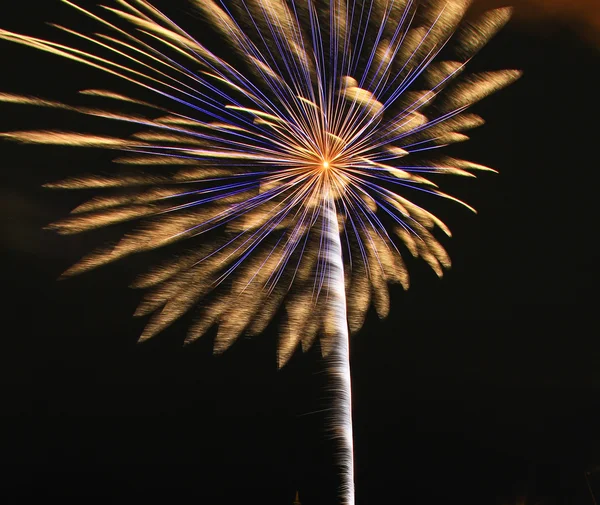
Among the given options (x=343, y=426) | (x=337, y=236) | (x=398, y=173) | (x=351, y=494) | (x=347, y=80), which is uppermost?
(x=347, y=80)

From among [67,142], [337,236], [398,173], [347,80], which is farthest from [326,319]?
[67,142]

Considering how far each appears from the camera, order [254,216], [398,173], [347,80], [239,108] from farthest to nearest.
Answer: [254,216] < [398,173] < [347,80] < [239,108]

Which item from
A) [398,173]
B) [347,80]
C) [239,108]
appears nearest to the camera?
[239,108]

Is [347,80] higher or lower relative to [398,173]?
higher

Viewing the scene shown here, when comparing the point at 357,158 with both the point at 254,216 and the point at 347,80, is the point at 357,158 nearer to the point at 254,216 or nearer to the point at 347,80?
the point at 347,80

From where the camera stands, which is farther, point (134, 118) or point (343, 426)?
point (343, 426)

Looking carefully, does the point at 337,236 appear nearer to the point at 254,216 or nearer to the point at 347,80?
the point at 254,216

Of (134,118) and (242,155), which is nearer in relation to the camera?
(134,118)

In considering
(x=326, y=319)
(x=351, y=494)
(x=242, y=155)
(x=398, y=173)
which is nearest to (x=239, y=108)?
(x=242, y=155)

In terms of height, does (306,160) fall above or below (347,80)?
below
